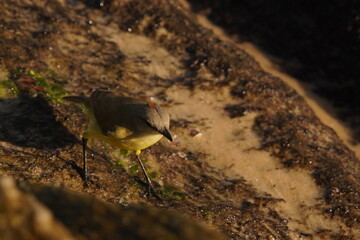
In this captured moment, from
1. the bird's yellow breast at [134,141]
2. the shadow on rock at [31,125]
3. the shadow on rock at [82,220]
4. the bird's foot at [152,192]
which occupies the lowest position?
the shadow on rock at [31,125]

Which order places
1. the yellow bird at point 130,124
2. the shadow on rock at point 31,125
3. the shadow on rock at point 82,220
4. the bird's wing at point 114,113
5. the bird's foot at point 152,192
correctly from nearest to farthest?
1. the shadow on rock at point 82,220
2. the yellow bird at point 130,124
3. the bird's wing at point 114,113
4. the bird's foot at point 152,192
5. the shadow on rock at point 31,125

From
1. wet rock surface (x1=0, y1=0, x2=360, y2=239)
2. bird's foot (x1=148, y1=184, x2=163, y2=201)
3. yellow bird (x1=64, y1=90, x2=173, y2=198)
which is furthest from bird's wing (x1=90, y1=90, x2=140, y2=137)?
bird's foot (x1=148, y1=184, x2=163, y2=201)

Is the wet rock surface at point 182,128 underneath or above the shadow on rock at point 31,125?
above

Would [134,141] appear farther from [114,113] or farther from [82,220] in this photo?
[82,220]

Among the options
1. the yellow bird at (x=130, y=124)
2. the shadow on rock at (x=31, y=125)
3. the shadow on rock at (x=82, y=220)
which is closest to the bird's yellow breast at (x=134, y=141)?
the yellow bird at (x=130, y=124)

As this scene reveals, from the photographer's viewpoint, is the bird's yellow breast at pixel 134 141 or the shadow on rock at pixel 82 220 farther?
the bird's yellow breast at pixel 134 141

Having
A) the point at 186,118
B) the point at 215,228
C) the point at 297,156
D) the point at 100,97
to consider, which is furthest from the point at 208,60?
the point at 215,228

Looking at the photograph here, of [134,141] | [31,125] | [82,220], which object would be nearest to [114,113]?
[134,141]

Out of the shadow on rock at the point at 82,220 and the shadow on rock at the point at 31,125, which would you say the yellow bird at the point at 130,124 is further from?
the shadow on rock at the point at 82,220
